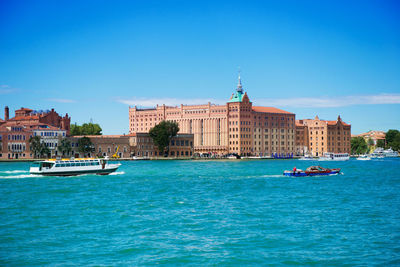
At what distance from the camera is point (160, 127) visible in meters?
163

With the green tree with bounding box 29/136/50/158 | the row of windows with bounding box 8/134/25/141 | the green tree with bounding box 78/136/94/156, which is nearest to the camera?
the green tree with bounding box 29/136/50/158

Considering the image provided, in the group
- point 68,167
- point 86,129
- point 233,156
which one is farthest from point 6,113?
point 68,167

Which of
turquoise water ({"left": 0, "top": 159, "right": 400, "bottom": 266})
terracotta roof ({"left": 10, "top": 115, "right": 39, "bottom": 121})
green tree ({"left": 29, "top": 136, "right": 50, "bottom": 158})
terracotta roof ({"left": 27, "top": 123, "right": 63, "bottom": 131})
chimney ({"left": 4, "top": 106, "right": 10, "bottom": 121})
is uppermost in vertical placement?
chimney ({"left": 4, "top": 106, "right": 10, "bottom": 121})

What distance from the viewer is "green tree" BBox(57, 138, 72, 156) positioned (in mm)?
140625

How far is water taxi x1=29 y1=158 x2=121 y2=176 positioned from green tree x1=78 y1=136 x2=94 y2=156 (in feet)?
226

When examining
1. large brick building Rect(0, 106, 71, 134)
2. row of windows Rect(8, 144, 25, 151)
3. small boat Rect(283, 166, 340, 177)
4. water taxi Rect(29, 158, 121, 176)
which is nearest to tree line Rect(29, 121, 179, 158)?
row of windows Rect(8, 144, 25, 151)

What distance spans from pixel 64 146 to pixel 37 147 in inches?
301

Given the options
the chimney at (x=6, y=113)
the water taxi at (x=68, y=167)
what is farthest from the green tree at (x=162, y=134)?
the water taxi at (x=68, y=167)

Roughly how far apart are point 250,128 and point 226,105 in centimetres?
1270

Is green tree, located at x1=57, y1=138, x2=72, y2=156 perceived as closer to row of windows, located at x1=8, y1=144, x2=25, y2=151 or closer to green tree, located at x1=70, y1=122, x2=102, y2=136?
row of windows, located at x1=8, y1=144, x2=25, y2=151

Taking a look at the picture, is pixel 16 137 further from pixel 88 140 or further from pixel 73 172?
pixel 73 172

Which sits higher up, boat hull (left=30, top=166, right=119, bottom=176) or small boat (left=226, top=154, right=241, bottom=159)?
small boat (left=226, top=154, right=241, bottom=159)

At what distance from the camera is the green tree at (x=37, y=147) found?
449ft

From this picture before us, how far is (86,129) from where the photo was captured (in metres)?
178
